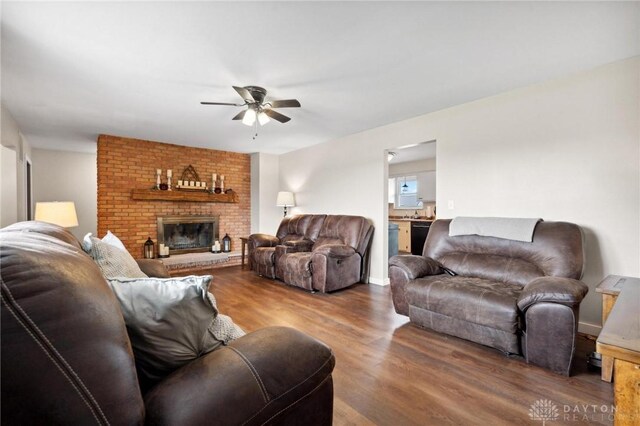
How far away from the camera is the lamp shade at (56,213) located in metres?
3.09

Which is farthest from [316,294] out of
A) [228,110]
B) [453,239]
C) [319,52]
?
[319,52]

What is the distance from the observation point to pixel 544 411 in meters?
1.62

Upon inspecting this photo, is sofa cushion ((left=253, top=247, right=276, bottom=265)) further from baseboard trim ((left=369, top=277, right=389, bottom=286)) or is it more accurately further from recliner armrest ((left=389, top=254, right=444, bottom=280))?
recliner armrest ((left=389, top=254, right=444, bottom=280))

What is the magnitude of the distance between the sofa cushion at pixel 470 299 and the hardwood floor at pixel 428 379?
258 millimetres

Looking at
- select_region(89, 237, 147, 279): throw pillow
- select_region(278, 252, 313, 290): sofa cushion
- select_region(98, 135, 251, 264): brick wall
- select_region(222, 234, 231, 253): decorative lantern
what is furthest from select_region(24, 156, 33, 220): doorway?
select_region(89, 237, 147, 279): throw pillow

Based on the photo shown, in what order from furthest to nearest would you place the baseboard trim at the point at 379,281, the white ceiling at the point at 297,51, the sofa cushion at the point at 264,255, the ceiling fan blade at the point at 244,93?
the sofa cushion at the point at 264,255 → the baseboard trim at the point at 379,281 → the ceiling fan blade at the point at 244,93 → the white ceiling at the point at 297,51

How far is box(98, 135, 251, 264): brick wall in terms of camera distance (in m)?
4.82

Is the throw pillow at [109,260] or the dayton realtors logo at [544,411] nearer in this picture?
the throw pillow at [109,260]

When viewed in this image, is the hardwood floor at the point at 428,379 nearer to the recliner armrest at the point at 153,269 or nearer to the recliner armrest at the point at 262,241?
the recliner armrest at the point at 153,269

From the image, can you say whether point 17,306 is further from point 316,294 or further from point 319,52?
point 316,294

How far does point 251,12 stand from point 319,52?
616 millimetres

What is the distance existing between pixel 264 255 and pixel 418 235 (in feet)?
11.4

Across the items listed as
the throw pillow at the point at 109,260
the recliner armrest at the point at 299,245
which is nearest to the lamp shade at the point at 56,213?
the throw pillow at the point at 109,260

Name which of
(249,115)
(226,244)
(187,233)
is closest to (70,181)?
(187,233)
